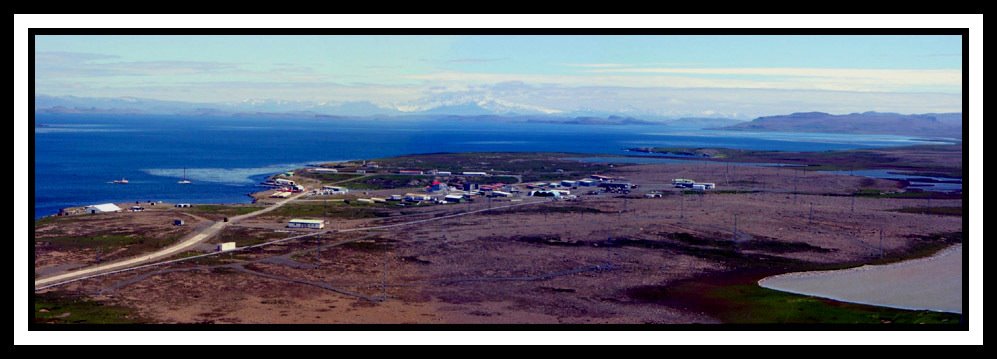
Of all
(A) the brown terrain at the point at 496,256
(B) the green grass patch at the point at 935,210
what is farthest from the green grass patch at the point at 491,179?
(B) the green grass patch at the point at 935,210

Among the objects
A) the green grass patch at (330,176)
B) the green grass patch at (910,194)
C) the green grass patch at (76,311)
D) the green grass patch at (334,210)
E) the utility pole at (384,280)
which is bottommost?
the green grass patch at (76,311)

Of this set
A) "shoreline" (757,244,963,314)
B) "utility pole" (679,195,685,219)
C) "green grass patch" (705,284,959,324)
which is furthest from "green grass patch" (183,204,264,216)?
"shoreline" (757,244,963,314)

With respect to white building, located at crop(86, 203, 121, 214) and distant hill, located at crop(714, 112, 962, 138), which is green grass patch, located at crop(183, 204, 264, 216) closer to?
white building, located at crop(86, 203, 121, 214)

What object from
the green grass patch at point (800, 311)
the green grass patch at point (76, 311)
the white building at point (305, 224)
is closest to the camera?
the green grass patch at point (76, 311)

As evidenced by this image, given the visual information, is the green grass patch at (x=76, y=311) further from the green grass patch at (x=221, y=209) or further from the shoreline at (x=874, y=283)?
the shoreline at (x=874, y=283)

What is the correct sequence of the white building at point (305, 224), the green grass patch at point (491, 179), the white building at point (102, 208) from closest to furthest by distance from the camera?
the white building at point (305, 224) < the white building at point (102, 208) < the green grass patch at point (491, 179)

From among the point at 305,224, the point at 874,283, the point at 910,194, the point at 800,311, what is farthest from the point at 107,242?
the point at 910,194
